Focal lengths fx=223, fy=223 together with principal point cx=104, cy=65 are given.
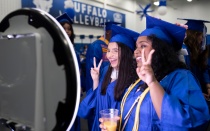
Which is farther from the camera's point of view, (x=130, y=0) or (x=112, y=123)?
(x=130, y=0)

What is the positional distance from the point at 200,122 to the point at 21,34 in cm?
103

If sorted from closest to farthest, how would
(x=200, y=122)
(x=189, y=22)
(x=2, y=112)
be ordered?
(x=2, y=112)
(x=200, y=122)
(x=189, y=22)

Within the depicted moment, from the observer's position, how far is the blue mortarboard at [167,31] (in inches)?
61.1

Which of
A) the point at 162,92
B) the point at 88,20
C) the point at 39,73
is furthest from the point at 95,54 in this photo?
the point at 88,20

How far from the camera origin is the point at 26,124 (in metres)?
0.64

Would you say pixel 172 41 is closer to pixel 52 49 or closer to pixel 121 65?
pixel 121 65

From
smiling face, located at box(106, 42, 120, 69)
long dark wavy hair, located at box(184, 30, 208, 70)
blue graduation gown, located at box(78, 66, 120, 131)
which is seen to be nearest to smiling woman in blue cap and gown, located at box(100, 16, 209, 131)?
blue graduation gown, located at box(78, 66, 120, 131)

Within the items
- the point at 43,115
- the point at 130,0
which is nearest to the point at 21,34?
the point at 43,115

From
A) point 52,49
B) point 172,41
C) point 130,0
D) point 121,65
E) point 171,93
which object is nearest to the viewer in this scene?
point 52,49

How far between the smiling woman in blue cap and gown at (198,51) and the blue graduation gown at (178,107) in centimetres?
181

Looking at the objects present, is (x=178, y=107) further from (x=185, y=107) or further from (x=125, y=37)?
(x=125, y=37)

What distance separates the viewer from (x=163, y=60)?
4.82 feet

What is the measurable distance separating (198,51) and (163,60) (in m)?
1.84

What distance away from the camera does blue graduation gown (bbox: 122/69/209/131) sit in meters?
1.19
